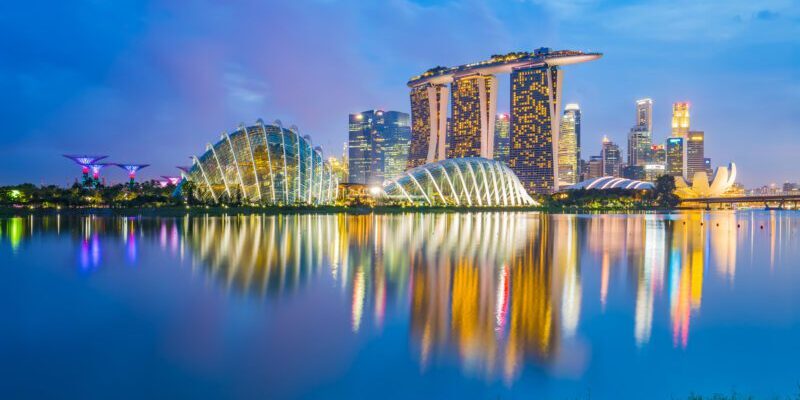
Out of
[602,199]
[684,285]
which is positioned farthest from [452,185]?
[684,285]

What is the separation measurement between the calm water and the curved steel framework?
7825cm

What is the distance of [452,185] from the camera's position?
10656 centimetres

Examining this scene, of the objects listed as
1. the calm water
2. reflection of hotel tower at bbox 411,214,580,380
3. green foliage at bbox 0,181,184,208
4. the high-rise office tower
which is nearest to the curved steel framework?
green foliage at bbox 0,181,184,208

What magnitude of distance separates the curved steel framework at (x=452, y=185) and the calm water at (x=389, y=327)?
257 ft

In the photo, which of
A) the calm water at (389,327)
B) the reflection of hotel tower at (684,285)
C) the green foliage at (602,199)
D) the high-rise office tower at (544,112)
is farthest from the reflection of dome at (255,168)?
the high-rise office tower at (544,112)

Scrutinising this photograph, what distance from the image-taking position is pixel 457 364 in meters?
10.7

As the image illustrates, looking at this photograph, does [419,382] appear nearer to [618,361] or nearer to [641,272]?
[618,361]

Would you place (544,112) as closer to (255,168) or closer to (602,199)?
(602,199)

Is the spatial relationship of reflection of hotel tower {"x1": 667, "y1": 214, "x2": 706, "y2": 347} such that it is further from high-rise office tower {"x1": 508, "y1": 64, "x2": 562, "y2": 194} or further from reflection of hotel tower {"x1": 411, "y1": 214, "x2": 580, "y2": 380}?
high-rise office tower {"x1": 508, "y1": 64, "x2": 562, "y2": 194}

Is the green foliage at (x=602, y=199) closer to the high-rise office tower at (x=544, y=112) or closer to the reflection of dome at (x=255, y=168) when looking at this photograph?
the high-rise office tower at (x=544, y=112)

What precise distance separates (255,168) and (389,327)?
7176 centimetres

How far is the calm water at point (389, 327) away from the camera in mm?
10008

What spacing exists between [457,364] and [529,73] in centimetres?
19571

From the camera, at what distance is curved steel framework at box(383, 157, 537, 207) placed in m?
105
